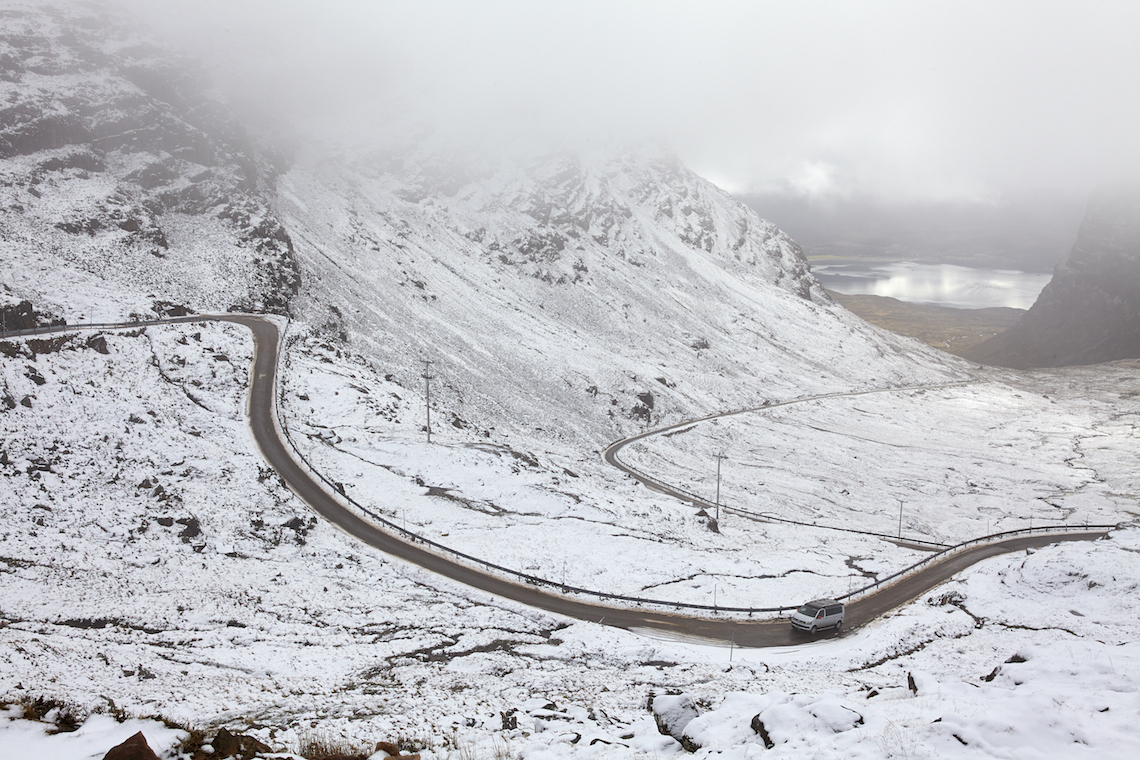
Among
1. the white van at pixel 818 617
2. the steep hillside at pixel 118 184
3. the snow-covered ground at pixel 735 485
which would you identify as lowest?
the snow-covered ground at pixel 735 485

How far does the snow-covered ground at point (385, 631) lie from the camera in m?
12.4

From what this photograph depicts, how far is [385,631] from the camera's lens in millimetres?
24000

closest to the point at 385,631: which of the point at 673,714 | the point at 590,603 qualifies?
the point at 590,603

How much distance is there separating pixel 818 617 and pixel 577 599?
1113 centimetres

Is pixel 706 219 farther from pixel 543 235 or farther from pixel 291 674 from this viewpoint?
pixel 291 674

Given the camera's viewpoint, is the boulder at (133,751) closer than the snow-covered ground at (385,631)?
Yes

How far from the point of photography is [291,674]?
770 inches

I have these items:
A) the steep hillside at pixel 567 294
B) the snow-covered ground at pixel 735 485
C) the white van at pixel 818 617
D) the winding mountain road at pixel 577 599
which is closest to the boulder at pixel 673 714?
the winding mountain road at pixel 577 599

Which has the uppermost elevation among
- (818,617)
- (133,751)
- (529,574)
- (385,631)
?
(133,751)

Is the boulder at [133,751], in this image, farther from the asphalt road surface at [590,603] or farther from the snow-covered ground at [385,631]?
the asphalt road surface at [590,603]

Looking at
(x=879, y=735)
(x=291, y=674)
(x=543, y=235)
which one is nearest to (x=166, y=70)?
(x=543, y=235)

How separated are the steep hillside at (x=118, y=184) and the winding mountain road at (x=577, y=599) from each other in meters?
19.3

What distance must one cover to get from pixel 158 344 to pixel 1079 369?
226 metres

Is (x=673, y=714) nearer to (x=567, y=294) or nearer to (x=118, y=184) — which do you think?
(x=118, y=184)
